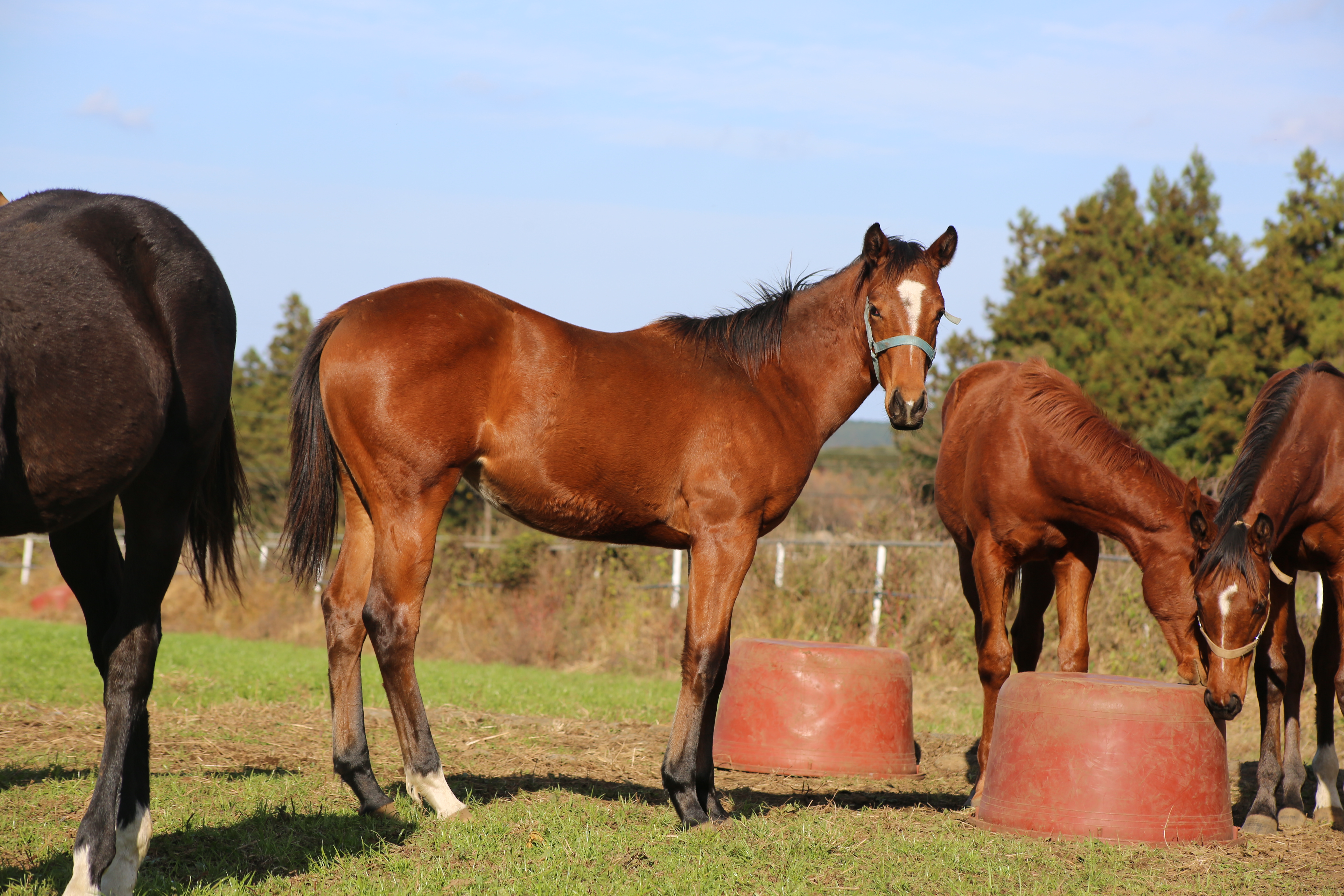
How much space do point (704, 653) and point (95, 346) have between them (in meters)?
2.88

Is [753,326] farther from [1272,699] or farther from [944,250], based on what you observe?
[1272,699]

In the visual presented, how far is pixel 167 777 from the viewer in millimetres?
5422

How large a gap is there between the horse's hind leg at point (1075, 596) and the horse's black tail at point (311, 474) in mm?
4039

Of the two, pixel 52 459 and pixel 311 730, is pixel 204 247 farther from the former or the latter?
pixel 311 730

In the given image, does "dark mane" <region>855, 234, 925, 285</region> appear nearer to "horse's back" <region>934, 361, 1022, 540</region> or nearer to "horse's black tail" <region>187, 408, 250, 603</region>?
"horse's back" <region>934, 361, 1022, 540</region>

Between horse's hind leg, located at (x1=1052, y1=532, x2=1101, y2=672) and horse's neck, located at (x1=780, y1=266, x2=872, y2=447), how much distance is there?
190cm

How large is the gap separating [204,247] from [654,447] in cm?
211

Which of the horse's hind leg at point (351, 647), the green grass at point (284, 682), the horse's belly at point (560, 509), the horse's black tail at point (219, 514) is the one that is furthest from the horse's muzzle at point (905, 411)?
the green grass at point (284, 682)

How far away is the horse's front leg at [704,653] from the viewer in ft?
16.5

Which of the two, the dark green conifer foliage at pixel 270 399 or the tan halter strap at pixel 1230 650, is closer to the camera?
the tan halter strap at pixel 1230 650

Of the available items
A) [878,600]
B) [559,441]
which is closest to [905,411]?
[559,441]

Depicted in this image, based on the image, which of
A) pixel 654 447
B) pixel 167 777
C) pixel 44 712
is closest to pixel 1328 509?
pixel 654 447

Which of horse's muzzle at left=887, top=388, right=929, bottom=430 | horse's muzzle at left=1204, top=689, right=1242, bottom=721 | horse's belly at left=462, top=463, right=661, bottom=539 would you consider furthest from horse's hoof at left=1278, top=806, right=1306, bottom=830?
horse's belly at left=462, top=463, right=661, bottom=539

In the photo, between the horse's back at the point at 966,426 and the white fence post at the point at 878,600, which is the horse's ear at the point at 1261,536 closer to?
the horse's back at the point at 966,426
